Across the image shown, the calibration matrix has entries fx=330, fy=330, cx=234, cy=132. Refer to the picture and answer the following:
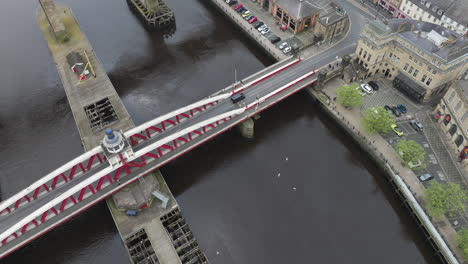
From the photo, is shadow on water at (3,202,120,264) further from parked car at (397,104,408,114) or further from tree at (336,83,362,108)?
parked car at (397,104,408,114)

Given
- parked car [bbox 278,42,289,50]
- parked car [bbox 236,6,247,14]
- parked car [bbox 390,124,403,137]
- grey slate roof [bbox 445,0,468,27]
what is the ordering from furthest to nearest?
parked car [bbox 236,6,247,14] < parked car [bbox 278,42,289,50] < grey slate roof [bbox 445,0,468,27] < parked car [bbox 390,124,403,137]

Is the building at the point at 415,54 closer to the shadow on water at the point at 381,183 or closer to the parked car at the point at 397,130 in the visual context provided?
the parked car at the point at 397,130

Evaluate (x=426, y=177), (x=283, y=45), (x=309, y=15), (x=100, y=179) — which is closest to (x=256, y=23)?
(x=283, y=45)

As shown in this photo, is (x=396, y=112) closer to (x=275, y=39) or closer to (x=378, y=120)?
(x=378, y=120)

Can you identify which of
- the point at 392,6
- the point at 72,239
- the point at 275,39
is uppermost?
the point at 392,6

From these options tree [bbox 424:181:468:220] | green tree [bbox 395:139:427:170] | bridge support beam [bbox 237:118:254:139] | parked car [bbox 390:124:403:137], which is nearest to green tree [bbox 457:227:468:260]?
tree [bbox 424:181:468:220]

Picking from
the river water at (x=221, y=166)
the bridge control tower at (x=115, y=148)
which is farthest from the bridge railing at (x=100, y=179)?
the river water at (x=221, y=166)
